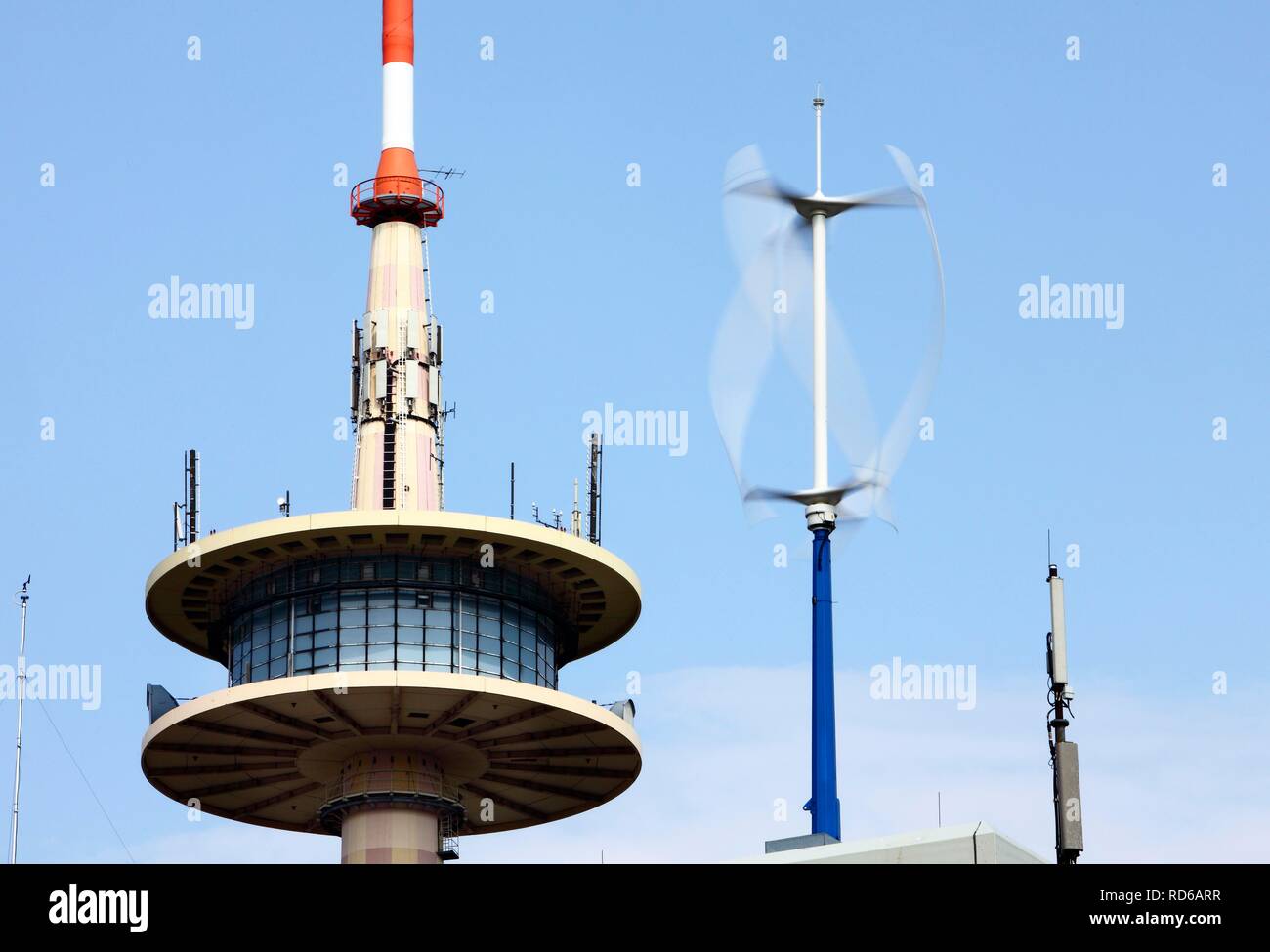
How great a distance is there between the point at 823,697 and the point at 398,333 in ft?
95.1

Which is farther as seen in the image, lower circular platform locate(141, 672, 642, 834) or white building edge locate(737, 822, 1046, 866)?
lower circular platform locate(141, 672, 642, 834)

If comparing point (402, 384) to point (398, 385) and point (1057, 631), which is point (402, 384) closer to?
point (398, 385)

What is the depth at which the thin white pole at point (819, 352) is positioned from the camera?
101312 mm

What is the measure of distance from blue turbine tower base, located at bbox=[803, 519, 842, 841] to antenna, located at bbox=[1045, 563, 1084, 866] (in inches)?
1166

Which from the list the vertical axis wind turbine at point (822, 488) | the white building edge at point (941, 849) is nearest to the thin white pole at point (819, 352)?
the vertical axis wind turbine at point (822, 488)

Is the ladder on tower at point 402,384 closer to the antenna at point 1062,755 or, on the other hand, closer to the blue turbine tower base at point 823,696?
the blue turbine tower base at point 823,696

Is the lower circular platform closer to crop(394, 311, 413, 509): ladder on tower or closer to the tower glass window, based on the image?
the tower glass window

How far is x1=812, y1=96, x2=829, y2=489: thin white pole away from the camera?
101 m

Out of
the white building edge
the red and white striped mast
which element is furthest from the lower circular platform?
the white building edge

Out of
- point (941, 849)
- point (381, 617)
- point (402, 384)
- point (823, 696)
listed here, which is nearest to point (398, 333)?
point (402, 384)

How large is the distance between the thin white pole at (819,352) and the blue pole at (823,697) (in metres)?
2.61

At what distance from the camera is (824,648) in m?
99.4
